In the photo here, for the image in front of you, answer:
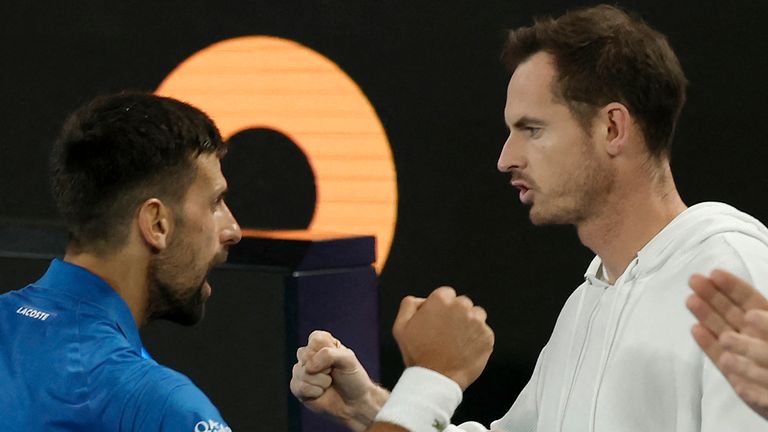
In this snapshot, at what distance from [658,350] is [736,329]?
19.1 inches

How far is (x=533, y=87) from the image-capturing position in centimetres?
237

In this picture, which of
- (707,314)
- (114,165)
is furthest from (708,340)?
(114,165)

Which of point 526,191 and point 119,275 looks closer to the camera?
point 119,275

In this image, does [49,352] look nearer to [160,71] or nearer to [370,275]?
[370,275]

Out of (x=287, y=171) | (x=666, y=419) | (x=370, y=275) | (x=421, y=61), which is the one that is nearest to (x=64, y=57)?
(x=287, y=171)

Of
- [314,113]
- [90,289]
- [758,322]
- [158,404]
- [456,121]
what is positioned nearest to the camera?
[758,322]

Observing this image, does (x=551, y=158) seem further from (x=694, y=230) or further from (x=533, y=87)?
(x=694, y=230)

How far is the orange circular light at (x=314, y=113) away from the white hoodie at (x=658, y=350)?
219 centimetres

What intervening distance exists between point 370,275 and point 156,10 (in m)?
2.06

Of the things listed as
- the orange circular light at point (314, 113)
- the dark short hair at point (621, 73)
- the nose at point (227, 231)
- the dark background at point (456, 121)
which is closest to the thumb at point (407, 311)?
the nose at point (227, 231)

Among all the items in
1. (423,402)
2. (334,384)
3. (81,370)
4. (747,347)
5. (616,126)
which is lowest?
(334,384)

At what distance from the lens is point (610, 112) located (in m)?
2.30

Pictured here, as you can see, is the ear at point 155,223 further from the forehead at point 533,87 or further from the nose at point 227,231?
the forehead at point 533,87

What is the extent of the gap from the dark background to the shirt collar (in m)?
2.23
